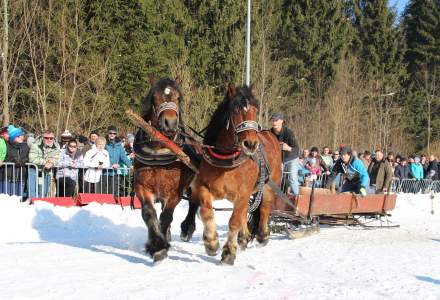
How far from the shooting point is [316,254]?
8195mm

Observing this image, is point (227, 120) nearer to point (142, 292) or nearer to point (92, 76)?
point (142, 292)

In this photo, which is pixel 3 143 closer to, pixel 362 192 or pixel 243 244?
pixel 243 244

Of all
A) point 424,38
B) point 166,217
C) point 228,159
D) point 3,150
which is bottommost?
point 166,217

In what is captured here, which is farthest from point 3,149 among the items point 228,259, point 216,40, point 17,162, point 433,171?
point 216,40

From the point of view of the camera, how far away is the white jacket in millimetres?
12727

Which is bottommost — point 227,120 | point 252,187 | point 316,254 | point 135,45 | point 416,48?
point 316,254

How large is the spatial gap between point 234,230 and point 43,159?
6089 mm

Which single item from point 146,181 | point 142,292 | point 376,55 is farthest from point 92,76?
point 376,55

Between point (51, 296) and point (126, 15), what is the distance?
797 inches

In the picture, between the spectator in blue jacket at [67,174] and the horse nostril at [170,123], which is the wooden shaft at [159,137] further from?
the spectator in blue jacket at [67,174]

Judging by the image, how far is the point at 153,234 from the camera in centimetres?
725

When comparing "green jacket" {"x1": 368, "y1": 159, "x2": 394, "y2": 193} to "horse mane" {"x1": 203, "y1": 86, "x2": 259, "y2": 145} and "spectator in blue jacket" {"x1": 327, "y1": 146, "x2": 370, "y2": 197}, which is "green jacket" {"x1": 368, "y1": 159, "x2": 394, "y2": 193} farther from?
"horse mane" {"x1": 203, "y1": 86, "x2": 259, "y2": 145}

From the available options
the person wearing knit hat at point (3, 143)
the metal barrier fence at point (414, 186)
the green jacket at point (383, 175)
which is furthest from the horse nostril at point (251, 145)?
the metal barrier fence at point (414, 186)

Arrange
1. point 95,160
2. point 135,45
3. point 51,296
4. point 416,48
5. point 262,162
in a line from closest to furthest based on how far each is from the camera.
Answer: point 51,296 < point 262,162 < point 95,160 < point 135,45 < point 416,48
